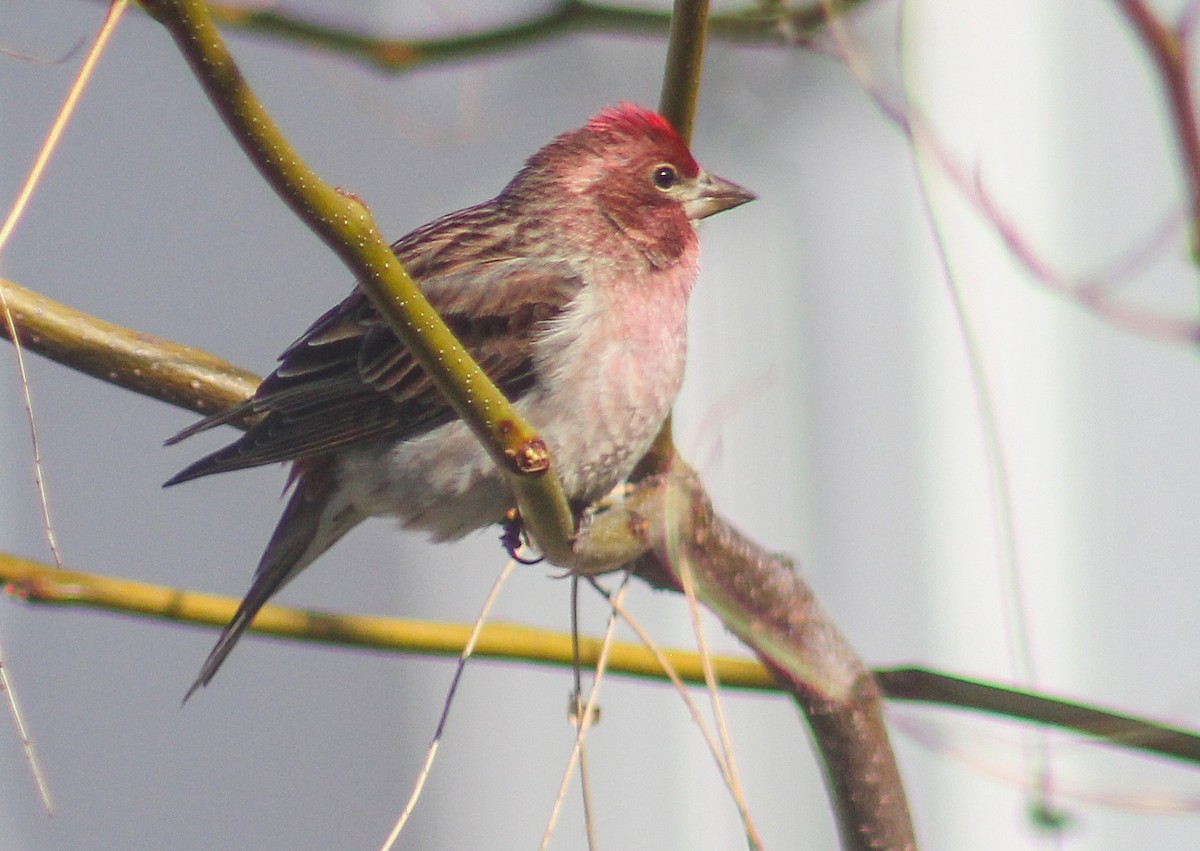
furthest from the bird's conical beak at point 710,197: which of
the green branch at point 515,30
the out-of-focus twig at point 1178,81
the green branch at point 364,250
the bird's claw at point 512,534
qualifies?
the out-of-focus twig at point 1178,81

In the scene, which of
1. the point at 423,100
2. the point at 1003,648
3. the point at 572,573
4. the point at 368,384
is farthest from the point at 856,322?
the point at 572,573

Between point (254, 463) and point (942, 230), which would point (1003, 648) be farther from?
point (942, 230)

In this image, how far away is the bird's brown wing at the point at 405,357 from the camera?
3.10 metres

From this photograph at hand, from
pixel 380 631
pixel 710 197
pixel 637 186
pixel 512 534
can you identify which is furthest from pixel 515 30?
pixel 380 631

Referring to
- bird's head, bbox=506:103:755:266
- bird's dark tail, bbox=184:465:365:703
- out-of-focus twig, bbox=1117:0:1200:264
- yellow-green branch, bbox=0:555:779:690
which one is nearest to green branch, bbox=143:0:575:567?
yellow-green branch, bbox=0:555:779:690

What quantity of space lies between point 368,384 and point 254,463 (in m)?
0.37

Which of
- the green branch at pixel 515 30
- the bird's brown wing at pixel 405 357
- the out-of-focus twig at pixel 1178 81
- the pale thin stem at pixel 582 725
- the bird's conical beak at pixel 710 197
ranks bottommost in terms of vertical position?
the pale thin stem at pixel 582 725

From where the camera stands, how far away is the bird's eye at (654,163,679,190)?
3.48m

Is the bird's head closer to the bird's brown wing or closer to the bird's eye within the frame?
the bird's eye

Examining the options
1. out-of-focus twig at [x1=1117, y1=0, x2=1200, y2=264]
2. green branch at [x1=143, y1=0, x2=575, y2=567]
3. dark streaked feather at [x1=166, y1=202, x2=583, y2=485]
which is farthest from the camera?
dark streaked feather at [x1=166, y1=202, x2=583, y2=485]

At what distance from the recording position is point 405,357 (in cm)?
318

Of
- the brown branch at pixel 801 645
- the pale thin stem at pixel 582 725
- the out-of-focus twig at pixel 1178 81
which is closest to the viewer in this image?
the out-of-focus twig at pixel 1178 81

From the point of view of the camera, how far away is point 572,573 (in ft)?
7.04

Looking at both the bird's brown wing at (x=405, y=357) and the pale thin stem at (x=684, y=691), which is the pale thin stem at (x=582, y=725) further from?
the bird's brown wing at (x=405, y=357)
